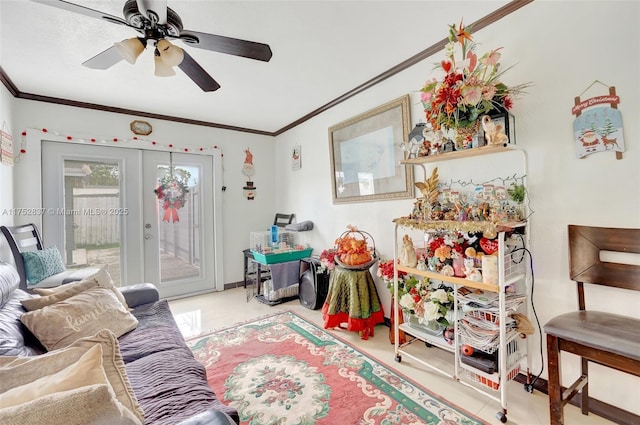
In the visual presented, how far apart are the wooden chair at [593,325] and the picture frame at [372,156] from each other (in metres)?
1.22

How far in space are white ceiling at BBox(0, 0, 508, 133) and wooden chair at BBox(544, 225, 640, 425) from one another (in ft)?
5.17

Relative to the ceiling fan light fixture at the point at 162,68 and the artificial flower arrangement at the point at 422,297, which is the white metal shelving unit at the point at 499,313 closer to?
the artificial flower arrangement at the point at 422,297

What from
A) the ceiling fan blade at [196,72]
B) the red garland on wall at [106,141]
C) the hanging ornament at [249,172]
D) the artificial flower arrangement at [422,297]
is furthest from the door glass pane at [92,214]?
the artificial flower arrangement at [422,297]

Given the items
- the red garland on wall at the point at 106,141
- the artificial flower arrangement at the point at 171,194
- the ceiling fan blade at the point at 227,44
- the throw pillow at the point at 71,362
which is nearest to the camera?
the throw pillow at the point at 71,362

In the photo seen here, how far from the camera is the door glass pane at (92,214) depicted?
3.18 meters

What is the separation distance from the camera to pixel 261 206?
4.51 meters

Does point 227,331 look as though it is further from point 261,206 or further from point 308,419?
point 261,206

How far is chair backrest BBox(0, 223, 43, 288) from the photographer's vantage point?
2328 millimetres

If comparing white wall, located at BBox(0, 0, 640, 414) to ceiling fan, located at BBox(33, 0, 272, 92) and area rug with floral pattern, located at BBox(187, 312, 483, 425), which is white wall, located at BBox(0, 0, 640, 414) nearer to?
area rug with floral pattern, located at BBox(187, 312, 483, 425)

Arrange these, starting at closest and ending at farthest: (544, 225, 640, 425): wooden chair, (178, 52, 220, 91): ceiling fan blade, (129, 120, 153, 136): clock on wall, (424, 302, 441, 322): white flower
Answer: (544, 225, 640, 425): wooden chair
(178, 52, 220, 91): ceiling fan blade
(424, 302, 441, 322): white flower
(129, 120, 153, 136): clock on wall

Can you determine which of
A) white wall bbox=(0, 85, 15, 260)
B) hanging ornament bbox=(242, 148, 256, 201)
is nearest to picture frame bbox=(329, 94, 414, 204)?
hanging ornament bbox=(242, 148, 256, 201)

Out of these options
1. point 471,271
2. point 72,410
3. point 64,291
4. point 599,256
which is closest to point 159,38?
point 64,291

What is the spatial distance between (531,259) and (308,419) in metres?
1.66

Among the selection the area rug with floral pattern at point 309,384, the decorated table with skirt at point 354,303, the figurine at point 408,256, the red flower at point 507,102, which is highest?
the red flower at point 507,102
